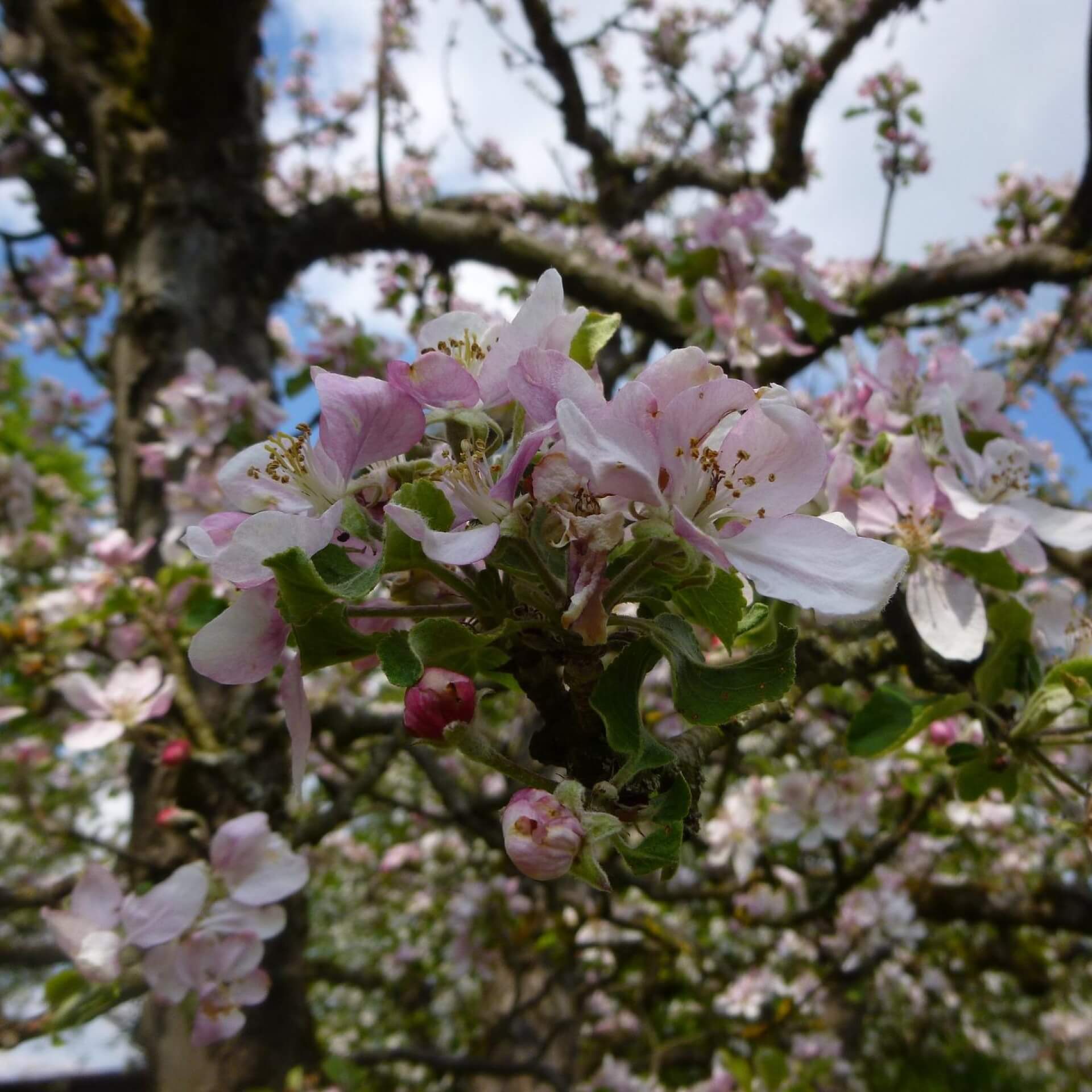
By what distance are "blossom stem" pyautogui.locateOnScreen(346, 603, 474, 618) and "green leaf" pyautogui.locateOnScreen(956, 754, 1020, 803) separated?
2.32ft

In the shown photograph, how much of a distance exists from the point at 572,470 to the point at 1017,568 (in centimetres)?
82

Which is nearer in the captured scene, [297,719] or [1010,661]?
[297,719]

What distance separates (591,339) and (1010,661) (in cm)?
69

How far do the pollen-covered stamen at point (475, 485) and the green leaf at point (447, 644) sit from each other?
0.28ft

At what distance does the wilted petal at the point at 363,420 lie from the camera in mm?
633

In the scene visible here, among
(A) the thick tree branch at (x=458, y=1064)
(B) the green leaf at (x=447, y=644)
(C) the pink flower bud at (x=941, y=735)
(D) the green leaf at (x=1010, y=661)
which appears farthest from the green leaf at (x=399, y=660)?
(A) the thick tree branch at (x=458, y=1064)

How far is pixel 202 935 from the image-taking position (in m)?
1.17

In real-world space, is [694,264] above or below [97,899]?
above

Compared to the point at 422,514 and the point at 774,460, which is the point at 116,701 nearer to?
the point at 422,514

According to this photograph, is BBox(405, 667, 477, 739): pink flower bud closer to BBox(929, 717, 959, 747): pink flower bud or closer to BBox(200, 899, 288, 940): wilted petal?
BBox(200, 899, 288, 940): wilted petal

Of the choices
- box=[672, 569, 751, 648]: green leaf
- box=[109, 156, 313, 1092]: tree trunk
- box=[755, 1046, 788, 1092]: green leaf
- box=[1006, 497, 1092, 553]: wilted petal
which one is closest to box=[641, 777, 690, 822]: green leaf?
box=[672, 569, 751, 648]: green leaf

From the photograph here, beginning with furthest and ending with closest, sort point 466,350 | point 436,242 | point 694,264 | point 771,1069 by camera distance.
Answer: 1. point 436,242
2. point 771,1069
3. point 694,264
4. point 466,350

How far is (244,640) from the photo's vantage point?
2.10 feet

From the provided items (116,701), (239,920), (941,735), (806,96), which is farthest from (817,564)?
(806,96)
